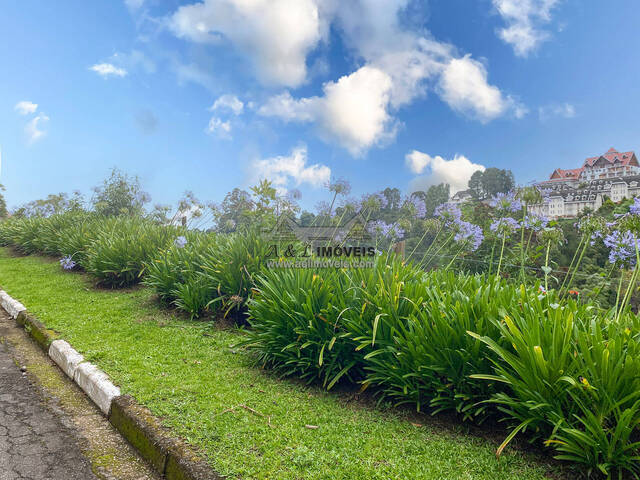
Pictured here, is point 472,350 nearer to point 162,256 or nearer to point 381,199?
point 381,199

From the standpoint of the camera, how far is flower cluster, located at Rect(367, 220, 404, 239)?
514cm

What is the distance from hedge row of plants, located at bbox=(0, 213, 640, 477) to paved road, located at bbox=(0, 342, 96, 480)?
155 centimetres

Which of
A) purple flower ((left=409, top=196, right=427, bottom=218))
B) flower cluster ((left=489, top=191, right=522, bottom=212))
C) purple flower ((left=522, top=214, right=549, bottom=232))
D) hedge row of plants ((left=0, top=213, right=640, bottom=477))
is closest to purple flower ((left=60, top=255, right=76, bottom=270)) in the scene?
hedge row of plants ((left=0, top=213, right=640, bottom=477))

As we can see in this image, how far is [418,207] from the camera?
5047mm

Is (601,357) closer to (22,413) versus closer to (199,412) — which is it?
(199,412)

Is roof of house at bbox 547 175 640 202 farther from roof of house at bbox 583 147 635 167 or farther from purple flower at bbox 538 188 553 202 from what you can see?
purple flower at bbox 538 188 553 202

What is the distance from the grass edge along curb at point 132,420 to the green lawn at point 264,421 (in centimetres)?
7

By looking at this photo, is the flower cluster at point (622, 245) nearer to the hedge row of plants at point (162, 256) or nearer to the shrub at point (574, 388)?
the shrub at point (574, 388)

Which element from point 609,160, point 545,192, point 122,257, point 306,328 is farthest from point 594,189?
point 122,257

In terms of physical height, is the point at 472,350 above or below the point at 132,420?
above

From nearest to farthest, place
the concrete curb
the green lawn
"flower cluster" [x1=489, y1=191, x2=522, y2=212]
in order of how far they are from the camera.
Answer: the green lawn
"flower cluster" [x1=489, y1=191, x2=522, y2=212]
the concrete curb

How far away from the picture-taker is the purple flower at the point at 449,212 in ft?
15.3

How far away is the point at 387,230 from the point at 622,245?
2.43 metres

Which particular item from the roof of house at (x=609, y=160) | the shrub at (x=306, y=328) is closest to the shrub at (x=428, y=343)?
the shrub at (x=306, y=328)
